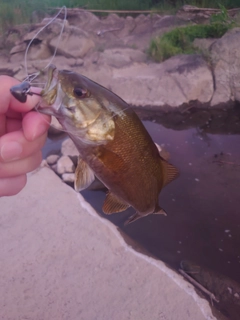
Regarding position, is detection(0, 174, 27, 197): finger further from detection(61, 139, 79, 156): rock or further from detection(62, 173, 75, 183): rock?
detection(61, 139, 79, 156): rock

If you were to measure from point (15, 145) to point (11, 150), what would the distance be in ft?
0.09

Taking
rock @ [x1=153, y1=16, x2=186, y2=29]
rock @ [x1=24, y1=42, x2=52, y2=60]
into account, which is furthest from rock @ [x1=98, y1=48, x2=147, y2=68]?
rock @ [x1=153, y1=16, x2=186, y2=29]

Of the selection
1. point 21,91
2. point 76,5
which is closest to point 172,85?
point 21,91

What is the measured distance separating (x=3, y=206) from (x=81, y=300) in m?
1.63

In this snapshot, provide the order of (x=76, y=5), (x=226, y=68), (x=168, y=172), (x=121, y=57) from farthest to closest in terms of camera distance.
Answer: (x=76, y=5)
(x=121, y=57)
(x=226, y=68)
(x=168, y=172)

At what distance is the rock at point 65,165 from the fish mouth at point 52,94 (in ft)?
12.2

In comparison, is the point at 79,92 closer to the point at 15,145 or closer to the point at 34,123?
the point at 34,123

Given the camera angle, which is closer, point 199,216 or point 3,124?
point 3,124

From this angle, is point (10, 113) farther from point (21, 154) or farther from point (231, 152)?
point (231, 152)

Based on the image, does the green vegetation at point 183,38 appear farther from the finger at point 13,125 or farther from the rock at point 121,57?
the finger at point 13,125

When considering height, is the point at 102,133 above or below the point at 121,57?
above

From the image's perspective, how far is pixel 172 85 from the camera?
23.4ft

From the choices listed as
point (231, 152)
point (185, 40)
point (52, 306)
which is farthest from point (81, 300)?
point (185, 40)

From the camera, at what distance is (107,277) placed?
10.4ft
